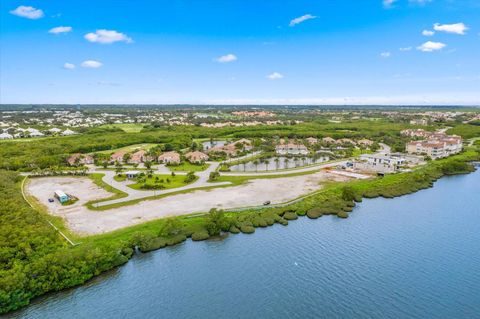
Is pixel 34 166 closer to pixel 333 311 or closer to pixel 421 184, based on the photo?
pixel 333 311

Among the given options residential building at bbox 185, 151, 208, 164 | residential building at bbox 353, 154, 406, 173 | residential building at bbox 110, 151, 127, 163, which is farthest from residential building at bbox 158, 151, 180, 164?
residential building at bbox 353, 154, 406, 173

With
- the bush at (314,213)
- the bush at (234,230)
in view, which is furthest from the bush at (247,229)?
the bush at (314,213)

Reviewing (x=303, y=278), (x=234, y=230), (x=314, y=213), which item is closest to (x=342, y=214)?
(x=314, y=213)

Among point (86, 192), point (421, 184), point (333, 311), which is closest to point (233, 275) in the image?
point (333, 311)

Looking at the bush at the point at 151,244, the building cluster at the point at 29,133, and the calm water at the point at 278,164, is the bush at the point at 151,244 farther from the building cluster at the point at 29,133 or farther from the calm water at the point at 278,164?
the building cluster at the point at 29,133

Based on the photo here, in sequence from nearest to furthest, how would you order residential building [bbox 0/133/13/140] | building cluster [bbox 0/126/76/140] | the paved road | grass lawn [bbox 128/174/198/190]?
1. the paved road
2. grass lawn [bbox 128/174/198/190]
3. residential building [bbox 0/133/13/140]
4. building cluster [bbox 0/126/76/140]

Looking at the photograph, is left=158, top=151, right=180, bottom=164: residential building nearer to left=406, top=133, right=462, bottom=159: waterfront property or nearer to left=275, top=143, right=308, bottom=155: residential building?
left=275, top=143, right=308, bottom=155: residential building
